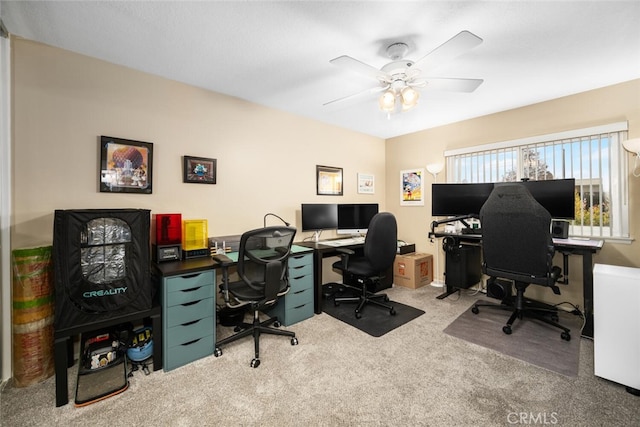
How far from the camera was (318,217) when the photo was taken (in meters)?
3.58

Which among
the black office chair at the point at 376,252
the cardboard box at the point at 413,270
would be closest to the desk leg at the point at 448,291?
the cardboard box at the point at 413,270

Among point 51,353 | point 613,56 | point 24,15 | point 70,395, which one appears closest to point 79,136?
point 24,15

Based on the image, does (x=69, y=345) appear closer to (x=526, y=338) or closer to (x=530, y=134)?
(x=526, y=338)

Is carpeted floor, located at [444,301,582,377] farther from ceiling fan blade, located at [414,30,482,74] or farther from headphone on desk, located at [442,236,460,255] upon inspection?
ceiling fan blade, located at [414,30,482,74]

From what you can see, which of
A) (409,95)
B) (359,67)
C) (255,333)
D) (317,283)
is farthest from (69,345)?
(409,95)

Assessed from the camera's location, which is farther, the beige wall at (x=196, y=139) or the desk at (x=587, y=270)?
the desk at (x=587, y=270)

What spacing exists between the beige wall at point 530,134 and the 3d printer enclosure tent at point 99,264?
382cm

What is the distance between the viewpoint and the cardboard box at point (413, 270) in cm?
379

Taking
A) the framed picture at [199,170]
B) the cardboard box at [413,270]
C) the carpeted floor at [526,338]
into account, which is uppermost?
the framed picture at [199,170]

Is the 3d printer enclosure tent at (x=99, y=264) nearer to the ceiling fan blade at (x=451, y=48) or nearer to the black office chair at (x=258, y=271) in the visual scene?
the black office chair at (x=258, y=271)

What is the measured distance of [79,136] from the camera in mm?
2113

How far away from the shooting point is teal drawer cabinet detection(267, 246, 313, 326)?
8.73 feet

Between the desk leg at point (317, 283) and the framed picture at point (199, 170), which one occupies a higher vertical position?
the framed picture at point (199, 170)

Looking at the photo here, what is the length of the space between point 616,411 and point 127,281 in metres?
3.27
